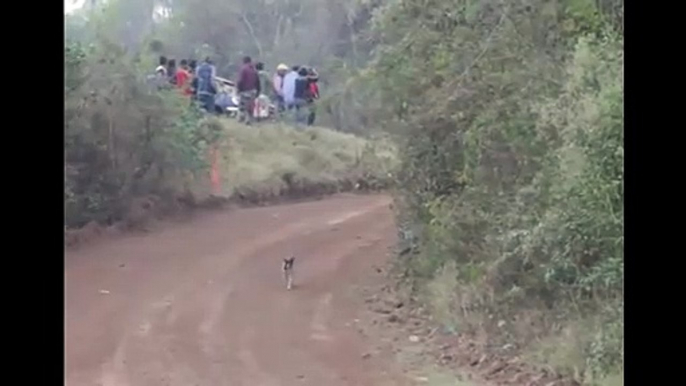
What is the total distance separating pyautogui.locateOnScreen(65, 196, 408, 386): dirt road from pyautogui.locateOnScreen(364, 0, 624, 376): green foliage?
69cm

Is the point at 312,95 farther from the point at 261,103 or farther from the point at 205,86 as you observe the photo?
the point at 205,86

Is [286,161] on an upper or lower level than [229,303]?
upper

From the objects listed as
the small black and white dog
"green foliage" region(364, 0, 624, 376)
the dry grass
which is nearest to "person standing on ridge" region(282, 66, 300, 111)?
the dry grass

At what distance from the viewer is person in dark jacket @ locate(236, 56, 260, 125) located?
11883 mm

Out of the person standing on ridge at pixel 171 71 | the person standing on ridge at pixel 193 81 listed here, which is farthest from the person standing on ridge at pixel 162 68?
the person standing on ridge at pixel 193 81

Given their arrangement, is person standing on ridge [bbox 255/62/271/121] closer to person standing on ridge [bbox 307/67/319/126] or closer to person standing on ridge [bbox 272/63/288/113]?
person standing on ridge [bbox 272/63/288/113]

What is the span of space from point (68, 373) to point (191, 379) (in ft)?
1.68

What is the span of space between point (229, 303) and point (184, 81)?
4741mm

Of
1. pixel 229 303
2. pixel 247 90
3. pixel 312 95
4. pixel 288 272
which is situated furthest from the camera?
pixel 312 95

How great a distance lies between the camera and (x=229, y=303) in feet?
20.7

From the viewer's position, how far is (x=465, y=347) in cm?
513

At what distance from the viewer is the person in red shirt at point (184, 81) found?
1034cm

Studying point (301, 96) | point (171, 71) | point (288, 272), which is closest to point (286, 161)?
point (171, 71)

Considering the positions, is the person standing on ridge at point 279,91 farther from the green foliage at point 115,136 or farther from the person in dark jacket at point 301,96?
the green foliage at point 115,136
